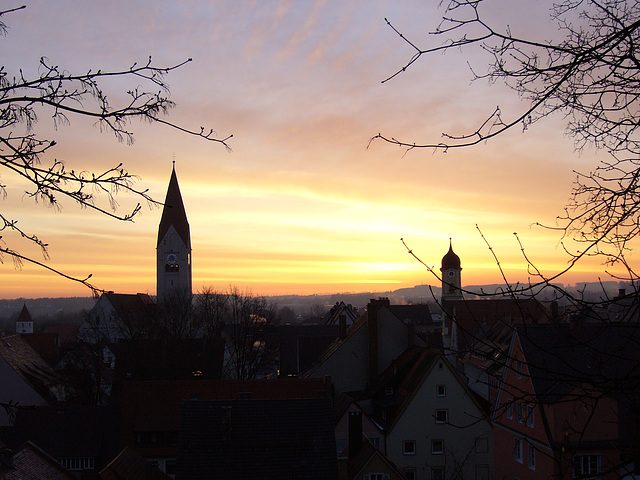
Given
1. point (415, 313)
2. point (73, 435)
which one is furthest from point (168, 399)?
point (415, 313)

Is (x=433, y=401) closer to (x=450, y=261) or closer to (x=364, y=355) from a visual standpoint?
(x=364, y=355)

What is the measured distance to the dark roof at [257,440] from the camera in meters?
15.5

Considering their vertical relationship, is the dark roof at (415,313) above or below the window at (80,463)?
above

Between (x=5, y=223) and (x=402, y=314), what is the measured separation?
94.8 metres

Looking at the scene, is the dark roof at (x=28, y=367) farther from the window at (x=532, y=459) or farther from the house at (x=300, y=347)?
the window at (x=532, y=459)

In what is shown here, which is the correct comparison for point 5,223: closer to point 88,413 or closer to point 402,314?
point 88,413

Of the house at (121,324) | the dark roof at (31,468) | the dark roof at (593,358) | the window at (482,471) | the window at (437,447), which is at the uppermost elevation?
the dark roof at (593,358)

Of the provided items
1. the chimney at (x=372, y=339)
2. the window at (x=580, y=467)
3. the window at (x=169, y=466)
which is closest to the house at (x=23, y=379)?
the window at (x=169, y=466)

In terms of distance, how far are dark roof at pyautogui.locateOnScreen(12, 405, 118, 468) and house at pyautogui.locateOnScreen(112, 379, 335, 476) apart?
1.07 m

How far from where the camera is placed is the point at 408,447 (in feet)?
81.9

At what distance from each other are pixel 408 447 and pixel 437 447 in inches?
A: 48.2

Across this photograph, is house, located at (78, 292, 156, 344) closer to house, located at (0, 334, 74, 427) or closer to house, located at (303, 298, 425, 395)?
house, located at (0, 334, 74, 427)

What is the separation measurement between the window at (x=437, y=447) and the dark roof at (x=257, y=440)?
949 cm

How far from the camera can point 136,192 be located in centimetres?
397
